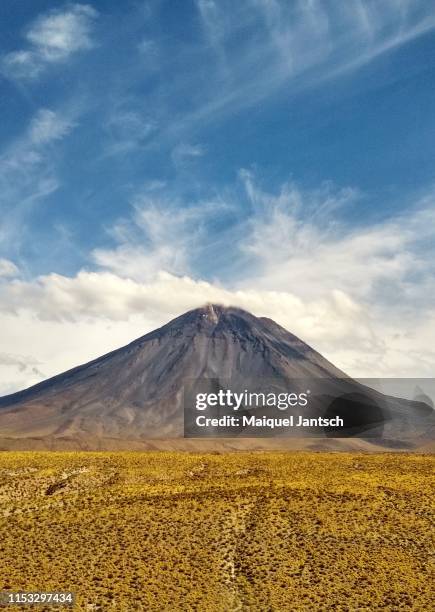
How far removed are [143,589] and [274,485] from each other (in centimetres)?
2250

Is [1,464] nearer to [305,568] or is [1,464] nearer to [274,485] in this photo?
[274,485]

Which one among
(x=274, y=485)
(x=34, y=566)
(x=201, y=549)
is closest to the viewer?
(x=34, y=566)

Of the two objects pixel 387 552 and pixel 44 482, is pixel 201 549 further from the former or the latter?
pixel 44 482

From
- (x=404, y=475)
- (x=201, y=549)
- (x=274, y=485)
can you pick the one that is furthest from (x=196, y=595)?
(x=404, y=475)

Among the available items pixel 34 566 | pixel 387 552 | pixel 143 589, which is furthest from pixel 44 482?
pixel 387 552

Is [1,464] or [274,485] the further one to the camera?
[1,464]

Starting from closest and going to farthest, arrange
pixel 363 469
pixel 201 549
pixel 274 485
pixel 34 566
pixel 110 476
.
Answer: pixel 34 566, pixel 201 549, pixel 274 485, pixel 110 476, pixel 363 469

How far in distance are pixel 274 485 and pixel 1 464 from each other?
29.5m

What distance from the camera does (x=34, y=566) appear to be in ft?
120

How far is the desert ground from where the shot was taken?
112 feet

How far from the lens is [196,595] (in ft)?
111

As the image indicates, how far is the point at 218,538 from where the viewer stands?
41.6 meters

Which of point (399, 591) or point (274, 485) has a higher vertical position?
point (274, 485)

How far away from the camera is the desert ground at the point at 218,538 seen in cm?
3416
